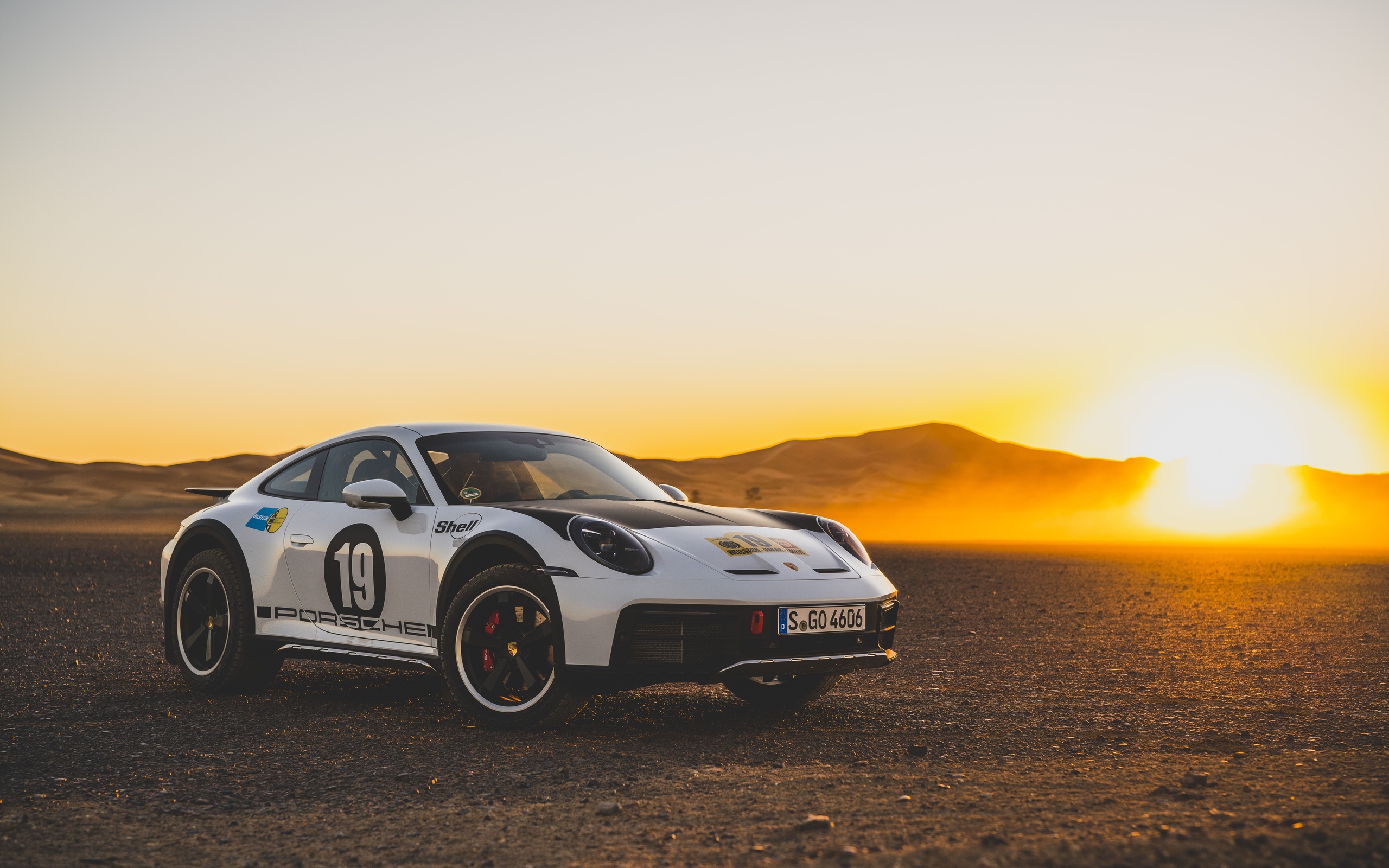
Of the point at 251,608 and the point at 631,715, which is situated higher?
the point at 251,608

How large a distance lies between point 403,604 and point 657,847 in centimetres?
301

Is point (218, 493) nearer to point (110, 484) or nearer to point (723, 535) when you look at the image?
point (723, 535)

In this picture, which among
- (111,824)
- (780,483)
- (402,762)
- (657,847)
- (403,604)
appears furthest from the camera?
(780,483)

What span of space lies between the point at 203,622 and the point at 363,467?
1.56 m

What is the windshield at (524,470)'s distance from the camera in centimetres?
658

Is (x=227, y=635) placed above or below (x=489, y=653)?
below

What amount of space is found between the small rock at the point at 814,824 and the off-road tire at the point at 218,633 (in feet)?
14.4

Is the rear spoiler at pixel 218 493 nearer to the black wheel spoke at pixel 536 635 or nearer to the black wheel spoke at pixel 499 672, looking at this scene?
the black wheel spoke at pixel 499 672

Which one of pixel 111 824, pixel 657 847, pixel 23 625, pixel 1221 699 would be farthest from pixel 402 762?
pixel 23 625

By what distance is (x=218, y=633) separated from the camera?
7.30m

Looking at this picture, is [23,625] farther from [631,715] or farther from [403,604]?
[631,715]

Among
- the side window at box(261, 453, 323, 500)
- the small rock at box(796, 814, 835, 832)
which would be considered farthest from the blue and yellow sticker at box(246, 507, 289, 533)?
the small rock at box(796, 814, 835, 832)

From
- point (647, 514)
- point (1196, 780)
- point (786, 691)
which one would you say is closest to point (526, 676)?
point (647, 514)

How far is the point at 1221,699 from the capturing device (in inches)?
268
